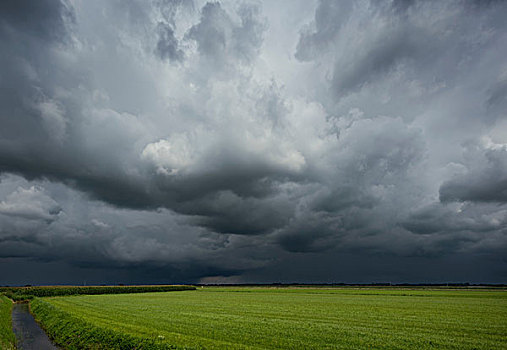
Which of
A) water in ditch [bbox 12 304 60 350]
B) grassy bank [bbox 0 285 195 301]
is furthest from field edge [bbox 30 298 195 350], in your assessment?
grassy bank [bbox 0 285 195 301]

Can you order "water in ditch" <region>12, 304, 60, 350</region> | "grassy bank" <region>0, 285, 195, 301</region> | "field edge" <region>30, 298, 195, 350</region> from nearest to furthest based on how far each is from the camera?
"field edge" <region>30, 298, 195, 350</region> < "water in ditch" <region>12, 304, 60, 350</region> < "grassy bank" <region>0, 285, 195, 301</region>

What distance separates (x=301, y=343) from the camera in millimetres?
23547

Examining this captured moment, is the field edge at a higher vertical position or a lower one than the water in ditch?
higher

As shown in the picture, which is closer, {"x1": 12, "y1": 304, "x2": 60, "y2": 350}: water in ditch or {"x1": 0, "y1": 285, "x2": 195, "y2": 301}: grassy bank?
{"x1": 12, "y1": 304, "x2": 60, "y2": 350}: water in ditch

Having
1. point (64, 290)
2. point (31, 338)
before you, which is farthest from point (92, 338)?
point (64, 290)

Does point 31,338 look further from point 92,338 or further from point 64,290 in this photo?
point 64,290

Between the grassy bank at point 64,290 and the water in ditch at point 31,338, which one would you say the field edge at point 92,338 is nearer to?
the water in ditch at point 31,338

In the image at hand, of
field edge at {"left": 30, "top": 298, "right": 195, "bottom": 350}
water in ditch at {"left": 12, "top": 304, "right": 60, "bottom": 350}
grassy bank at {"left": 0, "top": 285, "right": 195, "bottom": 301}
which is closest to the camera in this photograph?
field edge at {"left": 30, "top": 298, "right": 195, "bottom": 350}

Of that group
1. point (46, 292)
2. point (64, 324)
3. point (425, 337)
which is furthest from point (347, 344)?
point (46, 292)

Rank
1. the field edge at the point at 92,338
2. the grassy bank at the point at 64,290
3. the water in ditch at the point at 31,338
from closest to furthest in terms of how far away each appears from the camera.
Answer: the field edge at the point at 92,338
the water in ditch at the point at 31,338
the grassy bank at the point at 64,290

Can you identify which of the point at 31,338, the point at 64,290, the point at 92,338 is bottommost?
the point at 31,338

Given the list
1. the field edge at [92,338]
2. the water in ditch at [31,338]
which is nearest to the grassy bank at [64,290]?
the water in ditch at [31,338]

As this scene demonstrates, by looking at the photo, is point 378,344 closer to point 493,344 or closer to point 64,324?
point 493,344

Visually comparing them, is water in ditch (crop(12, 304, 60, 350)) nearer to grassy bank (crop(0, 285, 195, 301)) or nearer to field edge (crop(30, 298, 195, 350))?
field edge (crop(30, 298, 195, 350))
